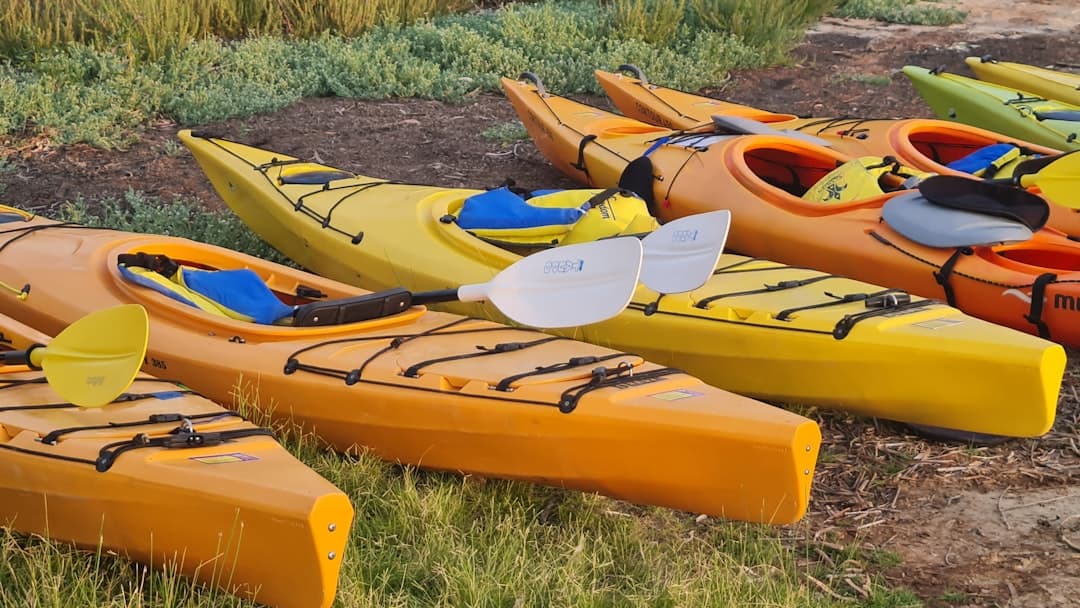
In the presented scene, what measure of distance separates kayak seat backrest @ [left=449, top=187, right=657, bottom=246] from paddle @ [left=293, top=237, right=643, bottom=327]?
61 centimetres

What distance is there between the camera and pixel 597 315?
324cm

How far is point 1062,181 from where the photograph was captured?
4.14 m

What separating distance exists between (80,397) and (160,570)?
0.46m

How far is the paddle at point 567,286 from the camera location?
323 cm

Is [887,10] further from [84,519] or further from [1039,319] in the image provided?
[84,519]

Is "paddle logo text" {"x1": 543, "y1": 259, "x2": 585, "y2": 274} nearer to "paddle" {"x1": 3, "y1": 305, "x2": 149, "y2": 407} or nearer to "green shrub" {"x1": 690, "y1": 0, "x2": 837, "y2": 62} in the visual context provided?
"paddle" {"x1": 3, "y1": 305, "x2": 149, "y2": 407}

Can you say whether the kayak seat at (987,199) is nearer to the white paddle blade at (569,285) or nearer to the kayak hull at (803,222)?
the kayak hull at (803,222)

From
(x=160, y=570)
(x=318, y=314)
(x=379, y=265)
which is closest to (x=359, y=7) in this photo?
(x=379, y=265)

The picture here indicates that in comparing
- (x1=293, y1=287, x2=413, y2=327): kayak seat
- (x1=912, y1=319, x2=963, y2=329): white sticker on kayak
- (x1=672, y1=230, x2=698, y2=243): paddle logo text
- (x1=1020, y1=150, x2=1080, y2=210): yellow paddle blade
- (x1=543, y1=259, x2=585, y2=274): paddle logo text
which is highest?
(x1=1020, y1=150, x2=1080, y2=210): yellow paddle blade

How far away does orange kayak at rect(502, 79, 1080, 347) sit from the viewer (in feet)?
12.8

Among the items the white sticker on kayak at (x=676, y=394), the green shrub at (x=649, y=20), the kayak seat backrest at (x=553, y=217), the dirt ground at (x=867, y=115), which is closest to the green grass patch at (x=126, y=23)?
the dirt ground at (x=867, y=115)

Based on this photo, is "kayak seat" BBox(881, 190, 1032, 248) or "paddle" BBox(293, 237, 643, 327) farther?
"kayak seat" BBox(881, 190, 1032, 248)

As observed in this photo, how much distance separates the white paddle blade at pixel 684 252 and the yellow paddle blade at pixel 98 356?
4.73 feet

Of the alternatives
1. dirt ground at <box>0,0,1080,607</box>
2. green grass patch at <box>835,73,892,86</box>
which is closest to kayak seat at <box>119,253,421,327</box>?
dirt ground at <box>0,0,1080,607</box>
